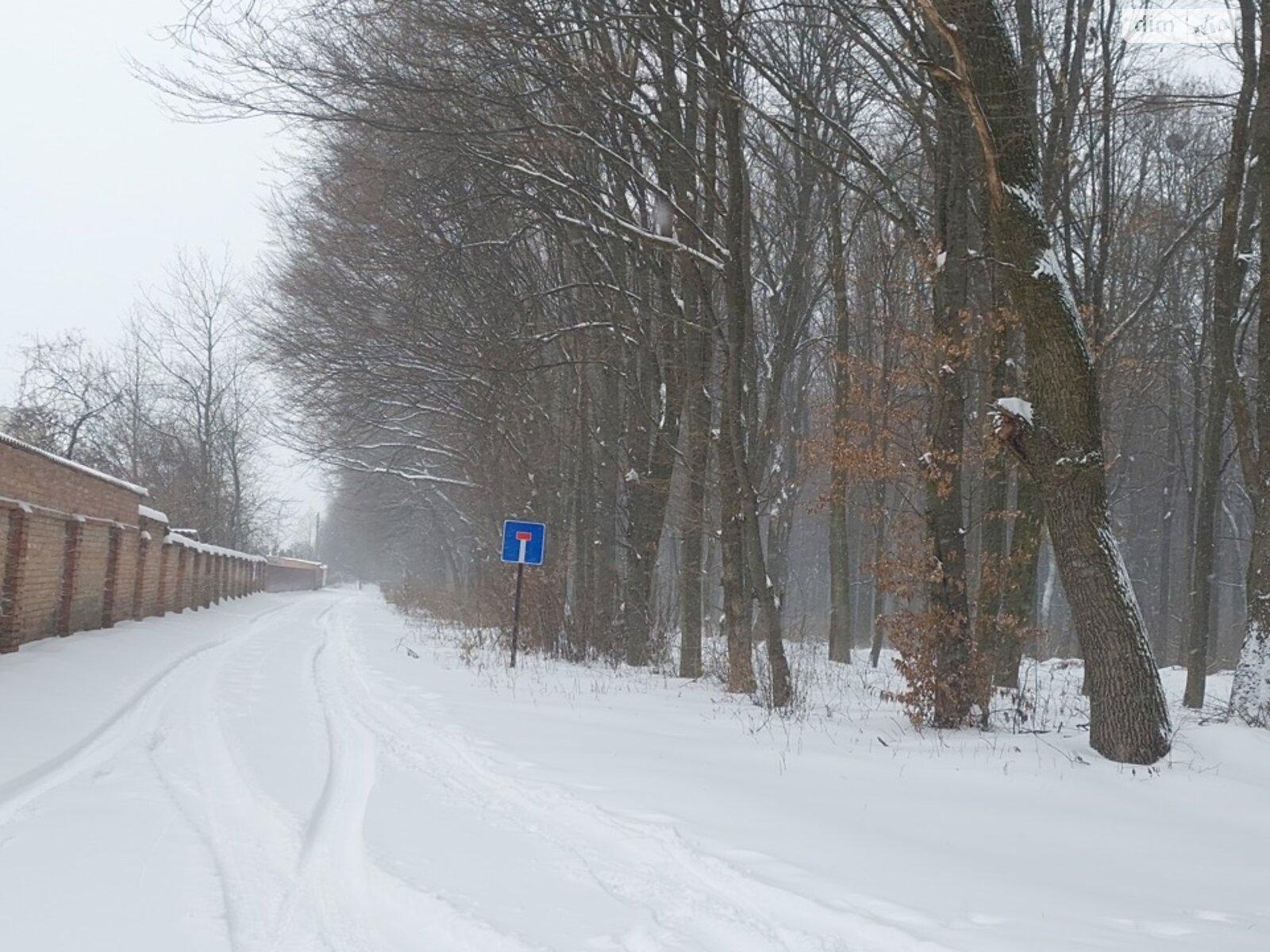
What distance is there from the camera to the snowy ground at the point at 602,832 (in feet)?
14.1

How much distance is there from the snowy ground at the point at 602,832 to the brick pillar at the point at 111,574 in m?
9.27

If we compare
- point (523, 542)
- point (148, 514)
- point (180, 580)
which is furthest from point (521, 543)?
point (180, 580)

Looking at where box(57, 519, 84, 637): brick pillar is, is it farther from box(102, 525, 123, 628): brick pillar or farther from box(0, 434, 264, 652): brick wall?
box(102, 525, 123, 628): brick pillar

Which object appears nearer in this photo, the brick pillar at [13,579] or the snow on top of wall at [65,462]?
the brick pillar at [13,579]

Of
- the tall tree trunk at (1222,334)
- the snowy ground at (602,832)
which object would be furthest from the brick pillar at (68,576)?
the tall tree trunk at (1222,334)

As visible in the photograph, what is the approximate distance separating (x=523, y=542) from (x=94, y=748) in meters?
8.18

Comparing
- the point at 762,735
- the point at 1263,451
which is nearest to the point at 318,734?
the point at 762,735

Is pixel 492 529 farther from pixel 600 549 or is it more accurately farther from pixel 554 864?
pixel 554 864

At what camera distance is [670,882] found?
492cm

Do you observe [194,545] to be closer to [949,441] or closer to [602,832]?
[949,441]

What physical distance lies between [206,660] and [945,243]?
1296 cm

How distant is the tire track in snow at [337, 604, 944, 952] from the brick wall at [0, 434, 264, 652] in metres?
8.84

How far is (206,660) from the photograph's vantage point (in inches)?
662

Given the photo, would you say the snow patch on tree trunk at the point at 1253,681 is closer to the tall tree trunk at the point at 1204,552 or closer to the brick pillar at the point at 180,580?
the tall tree trunk at the point at 1204,552
